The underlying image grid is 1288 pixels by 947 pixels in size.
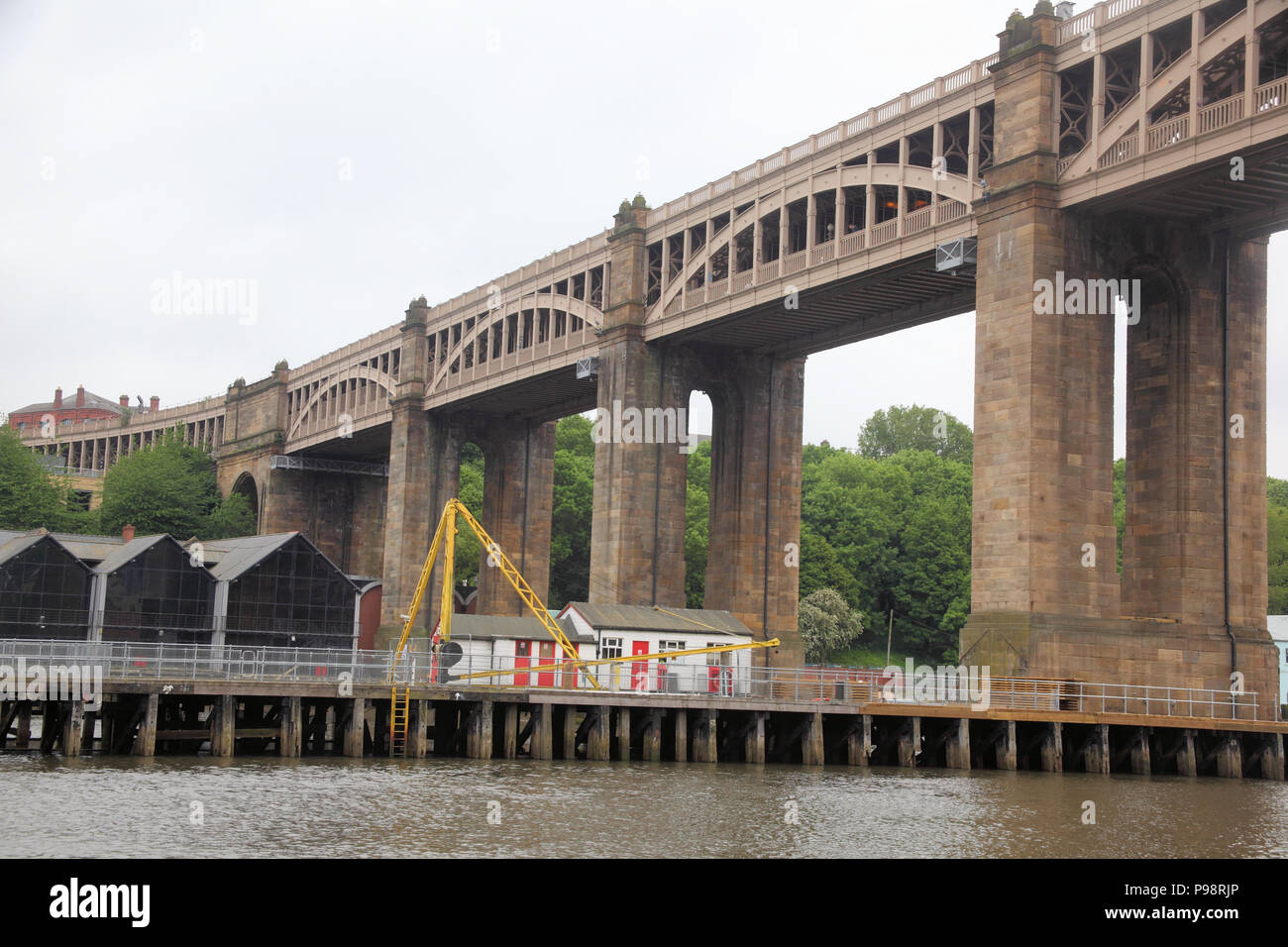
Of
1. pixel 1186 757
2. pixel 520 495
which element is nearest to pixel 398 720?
pixel 1186 757

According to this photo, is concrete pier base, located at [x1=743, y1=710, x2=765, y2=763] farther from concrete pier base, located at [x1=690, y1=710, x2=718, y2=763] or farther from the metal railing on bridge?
concrete pier base, located at [x1=690, y1=710, x2=718, y2=763]

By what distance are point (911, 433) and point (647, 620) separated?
107622 millimetres

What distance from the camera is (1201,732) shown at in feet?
168

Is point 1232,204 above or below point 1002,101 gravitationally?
below

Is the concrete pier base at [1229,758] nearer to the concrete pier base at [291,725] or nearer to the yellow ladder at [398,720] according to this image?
the yellow ladder at [398,720]

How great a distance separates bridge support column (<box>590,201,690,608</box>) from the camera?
73375mm

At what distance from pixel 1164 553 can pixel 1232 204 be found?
1315 centimetres

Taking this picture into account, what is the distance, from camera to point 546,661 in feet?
181

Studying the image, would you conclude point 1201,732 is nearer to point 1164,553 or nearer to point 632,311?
point 1164,553

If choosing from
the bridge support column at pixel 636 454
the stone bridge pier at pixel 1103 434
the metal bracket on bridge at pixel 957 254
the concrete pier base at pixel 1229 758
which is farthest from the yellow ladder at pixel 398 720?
the concrete pier base at pixel 1229 758

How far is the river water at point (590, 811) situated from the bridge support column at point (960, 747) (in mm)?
1210

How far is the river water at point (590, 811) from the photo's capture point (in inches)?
1109
